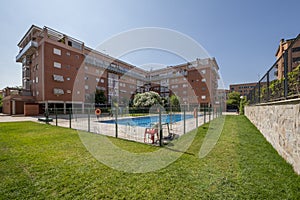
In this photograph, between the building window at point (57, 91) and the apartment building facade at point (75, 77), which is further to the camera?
the building window at point (57, 91)

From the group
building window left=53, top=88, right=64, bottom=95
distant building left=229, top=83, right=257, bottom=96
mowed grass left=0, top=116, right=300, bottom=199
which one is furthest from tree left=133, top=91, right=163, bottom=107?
distant building left=229, top=83, right=257, bottom=96

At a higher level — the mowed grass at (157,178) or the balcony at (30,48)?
the balcony at (30,48)

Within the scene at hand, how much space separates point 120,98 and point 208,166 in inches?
1254

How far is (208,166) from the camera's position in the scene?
3078 mm

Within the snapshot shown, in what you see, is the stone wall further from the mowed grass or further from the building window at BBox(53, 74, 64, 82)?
the building window at BBox(53, 74, 64, 82)

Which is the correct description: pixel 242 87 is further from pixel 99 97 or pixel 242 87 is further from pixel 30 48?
pixel 30 48

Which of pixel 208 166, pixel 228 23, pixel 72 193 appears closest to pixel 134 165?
pixel 72 193

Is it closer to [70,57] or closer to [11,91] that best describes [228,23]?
[70,57]

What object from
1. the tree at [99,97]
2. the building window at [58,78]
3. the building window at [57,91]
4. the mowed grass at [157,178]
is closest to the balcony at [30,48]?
the building window at [58,78]

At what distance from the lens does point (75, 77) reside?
25156mm

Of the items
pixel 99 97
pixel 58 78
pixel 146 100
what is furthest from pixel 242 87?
pixel 58 78

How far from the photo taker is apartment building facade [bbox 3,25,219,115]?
21.5m

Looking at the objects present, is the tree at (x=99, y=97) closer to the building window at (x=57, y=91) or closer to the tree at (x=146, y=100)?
the building window at (x=57, y=91)

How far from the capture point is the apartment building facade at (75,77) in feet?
70.4
